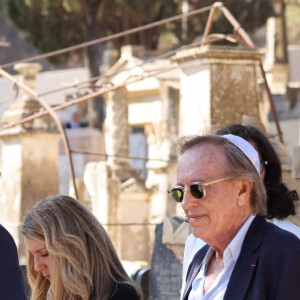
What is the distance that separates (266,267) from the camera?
3.07 metres

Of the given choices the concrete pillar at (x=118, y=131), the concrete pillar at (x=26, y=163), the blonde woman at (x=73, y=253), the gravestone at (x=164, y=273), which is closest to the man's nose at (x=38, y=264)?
the blonde woman at (x=73, y=253)

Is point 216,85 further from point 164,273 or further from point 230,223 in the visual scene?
point 230,223

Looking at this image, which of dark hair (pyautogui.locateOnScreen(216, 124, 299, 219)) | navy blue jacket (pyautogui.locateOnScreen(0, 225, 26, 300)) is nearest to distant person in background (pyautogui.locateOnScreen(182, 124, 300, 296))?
dark hair (pyautogui.locateOnScreen(216, 124, 299, 219))

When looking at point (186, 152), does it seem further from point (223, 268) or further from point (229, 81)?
point (229, 81)

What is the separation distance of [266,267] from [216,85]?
4.70 meters

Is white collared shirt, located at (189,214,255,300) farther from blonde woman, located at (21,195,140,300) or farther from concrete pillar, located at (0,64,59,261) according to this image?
concrete pillar, located at (0,64,59,261)

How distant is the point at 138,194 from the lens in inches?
549

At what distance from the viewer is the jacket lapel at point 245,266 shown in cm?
310

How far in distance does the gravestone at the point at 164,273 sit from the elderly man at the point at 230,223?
10.2 ft

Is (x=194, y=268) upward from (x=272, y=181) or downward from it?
downward

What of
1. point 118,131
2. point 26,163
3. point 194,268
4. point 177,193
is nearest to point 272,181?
point 194,268

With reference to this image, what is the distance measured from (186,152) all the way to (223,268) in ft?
1.33

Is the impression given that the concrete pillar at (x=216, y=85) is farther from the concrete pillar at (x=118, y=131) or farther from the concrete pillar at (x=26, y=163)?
the concrete pillar at (x=118, y=131)

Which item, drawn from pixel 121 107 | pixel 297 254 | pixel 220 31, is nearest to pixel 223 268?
pixel 297 254
